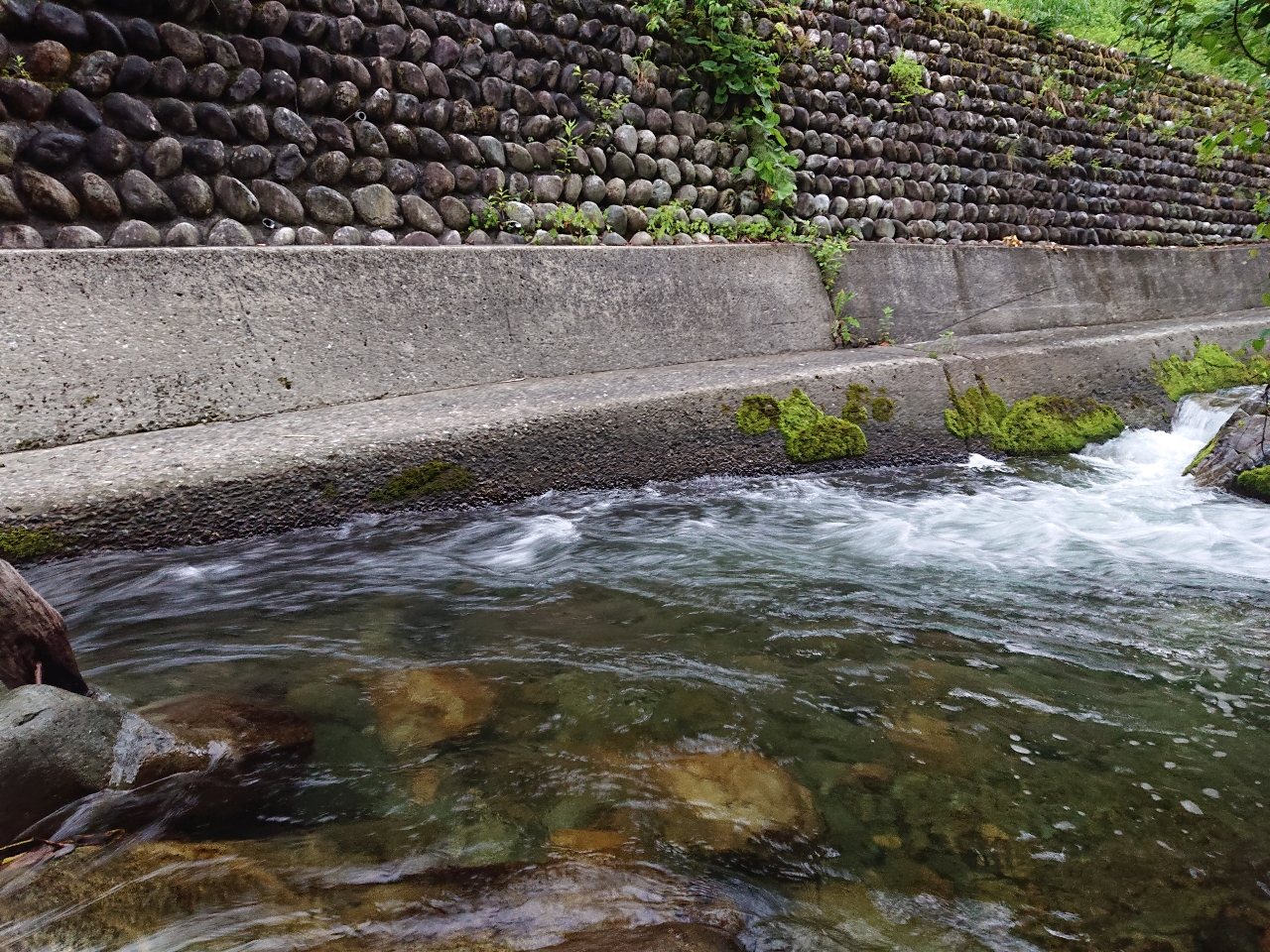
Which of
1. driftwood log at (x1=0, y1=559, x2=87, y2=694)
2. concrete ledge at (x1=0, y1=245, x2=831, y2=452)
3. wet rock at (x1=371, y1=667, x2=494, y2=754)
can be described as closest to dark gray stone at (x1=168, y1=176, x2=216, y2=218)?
concrete ledge at (x1=0, y1=245, x2=831, y2=452)

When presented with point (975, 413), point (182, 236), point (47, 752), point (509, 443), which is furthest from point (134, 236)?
point (975, 413)

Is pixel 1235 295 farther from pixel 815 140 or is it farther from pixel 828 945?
pixel 828 945

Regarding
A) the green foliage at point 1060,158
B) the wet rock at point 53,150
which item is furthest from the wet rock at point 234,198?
the green foliage at point 1060,158

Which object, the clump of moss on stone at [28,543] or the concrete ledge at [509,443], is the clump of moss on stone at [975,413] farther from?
the clump of moss on stone at [28,543]

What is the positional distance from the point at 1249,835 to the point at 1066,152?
296 inches

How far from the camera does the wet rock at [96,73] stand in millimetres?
3236

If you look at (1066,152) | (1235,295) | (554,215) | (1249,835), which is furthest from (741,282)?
(1235,295)

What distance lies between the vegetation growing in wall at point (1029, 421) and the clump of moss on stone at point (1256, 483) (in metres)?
0.93

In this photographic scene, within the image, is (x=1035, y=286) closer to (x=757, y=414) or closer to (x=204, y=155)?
(x=757, y=414)

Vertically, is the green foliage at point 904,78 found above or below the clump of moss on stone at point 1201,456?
above

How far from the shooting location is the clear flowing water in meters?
1.19

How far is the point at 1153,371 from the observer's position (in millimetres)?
5121

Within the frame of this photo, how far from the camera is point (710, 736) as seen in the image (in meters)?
1.69

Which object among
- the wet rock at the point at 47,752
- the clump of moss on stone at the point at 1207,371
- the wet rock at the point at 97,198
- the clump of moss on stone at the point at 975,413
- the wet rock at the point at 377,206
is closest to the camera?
the wet rock at the point at 47,752
